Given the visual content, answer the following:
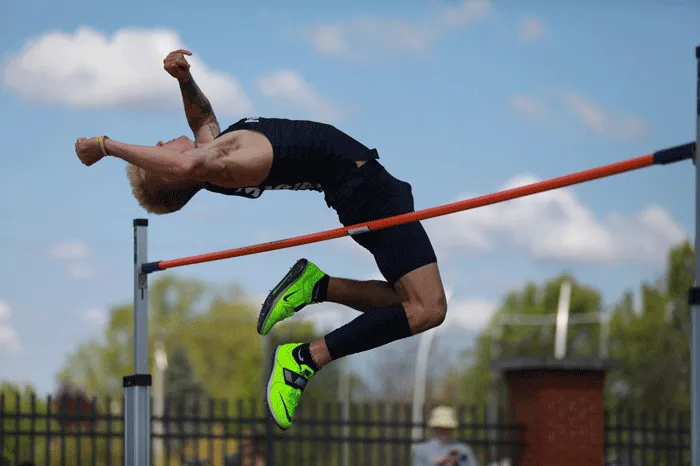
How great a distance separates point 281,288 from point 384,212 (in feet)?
2.21

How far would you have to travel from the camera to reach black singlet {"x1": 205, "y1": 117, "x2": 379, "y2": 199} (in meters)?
4.78

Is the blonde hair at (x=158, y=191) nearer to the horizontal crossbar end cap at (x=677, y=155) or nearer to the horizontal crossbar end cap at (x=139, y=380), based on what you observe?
the horizontal crossbar end cap at (x=139, y=380)

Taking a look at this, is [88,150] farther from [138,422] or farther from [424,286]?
[138,422]

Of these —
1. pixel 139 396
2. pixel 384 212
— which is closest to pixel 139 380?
pixel 139 396

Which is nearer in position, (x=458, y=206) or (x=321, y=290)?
(x=458, y=206)

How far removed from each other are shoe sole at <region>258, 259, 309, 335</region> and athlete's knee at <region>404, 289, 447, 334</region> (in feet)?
1.97

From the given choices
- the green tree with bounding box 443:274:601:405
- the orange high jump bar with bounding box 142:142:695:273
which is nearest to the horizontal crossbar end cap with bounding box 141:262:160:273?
the orange high jump bar with bounding box 142:142:695:273

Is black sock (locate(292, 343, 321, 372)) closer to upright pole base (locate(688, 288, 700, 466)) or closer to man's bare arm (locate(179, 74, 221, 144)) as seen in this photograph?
man's bare arm (locate(179, 74, 221, 144))

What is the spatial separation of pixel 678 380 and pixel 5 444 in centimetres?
2939

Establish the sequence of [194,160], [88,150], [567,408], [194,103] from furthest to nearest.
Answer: [567,408]
[194,103]
[88,150]
[194,160]

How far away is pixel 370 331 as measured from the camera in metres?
4.91

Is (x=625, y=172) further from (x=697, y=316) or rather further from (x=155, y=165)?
(x=155, y=165)

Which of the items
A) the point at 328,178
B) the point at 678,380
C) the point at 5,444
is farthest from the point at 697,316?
the point at 678,380

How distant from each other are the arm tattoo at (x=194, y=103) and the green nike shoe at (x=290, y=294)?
85 cm
